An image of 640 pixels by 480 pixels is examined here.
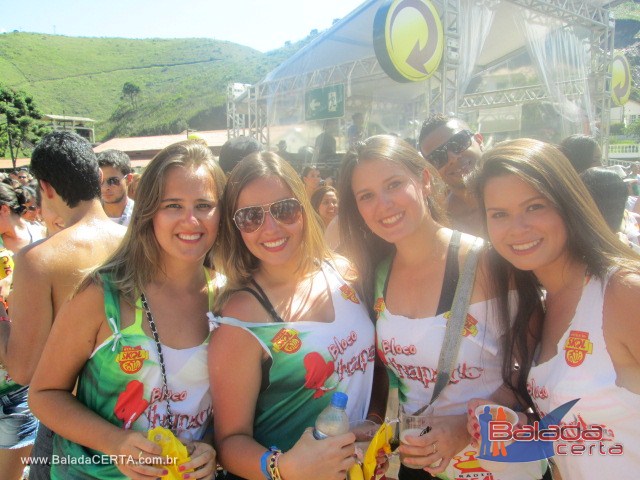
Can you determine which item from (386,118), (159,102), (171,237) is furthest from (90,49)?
(171,237)

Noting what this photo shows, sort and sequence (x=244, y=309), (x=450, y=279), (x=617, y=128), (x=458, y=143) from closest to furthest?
1. (x=244, y=309)
2. (x=450, y=279)
3. (x=458, y=143)
4. (x=617, y=128)

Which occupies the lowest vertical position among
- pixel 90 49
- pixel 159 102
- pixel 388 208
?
pixel 388 208

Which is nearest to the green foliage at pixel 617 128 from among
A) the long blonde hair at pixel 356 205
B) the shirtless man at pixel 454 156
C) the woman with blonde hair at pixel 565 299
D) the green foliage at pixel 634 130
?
the green foliage at pixel 634 130

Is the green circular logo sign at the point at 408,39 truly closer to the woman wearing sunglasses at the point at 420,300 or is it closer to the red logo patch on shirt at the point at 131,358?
the woman wearing sunglasses at the point at 420,300

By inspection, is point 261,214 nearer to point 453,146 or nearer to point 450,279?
point 450,279

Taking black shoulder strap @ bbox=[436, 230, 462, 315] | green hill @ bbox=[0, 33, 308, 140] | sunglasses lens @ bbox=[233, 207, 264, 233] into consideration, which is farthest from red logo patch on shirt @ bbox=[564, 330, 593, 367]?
green hill @ bbox=[0, 33, 308, 140]

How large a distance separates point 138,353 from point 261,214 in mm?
706

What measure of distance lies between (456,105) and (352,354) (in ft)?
26.3

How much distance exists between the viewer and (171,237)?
1.81 m

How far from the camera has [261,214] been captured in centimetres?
185

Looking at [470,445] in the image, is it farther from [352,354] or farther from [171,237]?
[171,237]

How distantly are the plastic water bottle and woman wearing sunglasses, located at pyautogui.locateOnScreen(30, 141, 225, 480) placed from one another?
43cm

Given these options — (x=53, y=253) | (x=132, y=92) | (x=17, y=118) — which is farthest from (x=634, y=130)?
(x=132, y=92)

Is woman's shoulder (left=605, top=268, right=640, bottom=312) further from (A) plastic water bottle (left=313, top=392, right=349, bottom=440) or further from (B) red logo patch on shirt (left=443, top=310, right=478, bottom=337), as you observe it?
(A) plastic water bottle (left=313, top=392, right=349, bottom=440)
